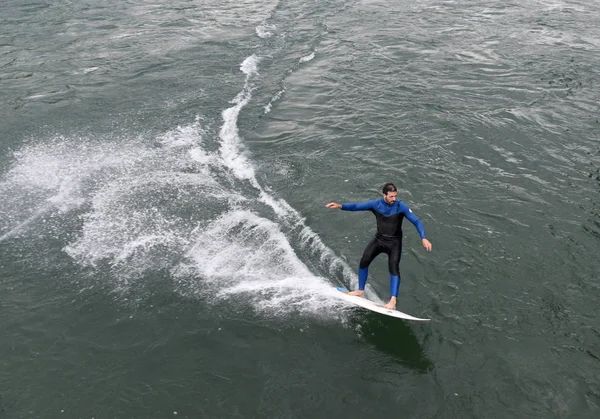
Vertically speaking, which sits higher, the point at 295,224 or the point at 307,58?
the point at 307,58

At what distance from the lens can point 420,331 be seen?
43.4 feet

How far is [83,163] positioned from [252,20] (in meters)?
20.4

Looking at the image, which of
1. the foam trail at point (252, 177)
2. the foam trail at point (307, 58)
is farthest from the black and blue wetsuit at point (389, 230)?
the foam trail at point (307, 58)

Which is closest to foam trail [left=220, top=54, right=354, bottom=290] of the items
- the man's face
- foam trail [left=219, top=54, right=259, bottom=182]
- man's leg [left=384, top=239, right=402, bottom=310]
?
foam trail [left=219, top=54, right=259, bottom=182]

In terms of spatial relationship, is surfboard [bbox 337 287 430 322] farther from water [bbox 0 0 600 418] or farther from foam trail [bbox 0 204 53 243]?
foam trail [bbox 0 204 53 243]

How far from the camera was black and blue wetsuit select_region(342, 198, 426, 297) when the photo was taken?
1314 cm

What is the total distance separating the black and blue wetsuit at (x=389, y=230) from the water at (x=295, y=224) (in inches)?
45.5

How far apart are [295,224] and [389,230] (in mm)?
4745

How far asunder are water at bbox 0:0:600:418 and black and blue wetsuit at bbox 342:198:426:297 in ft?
3.79

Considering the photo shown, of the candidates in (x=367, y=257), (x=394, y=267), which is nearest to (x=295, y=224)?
(x=367, y=257)

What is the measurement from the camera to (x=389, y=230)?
13352mm

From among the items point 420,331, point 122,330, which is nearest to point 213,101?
point 122,330

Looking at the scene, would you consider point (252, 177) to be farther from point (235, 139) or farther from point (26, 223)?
point (26, 223)

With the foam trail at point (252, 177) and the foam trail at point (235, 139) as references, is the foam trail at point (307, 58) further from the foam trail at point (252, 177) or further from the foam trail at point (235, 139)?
the foam trail at point (235, 139)
